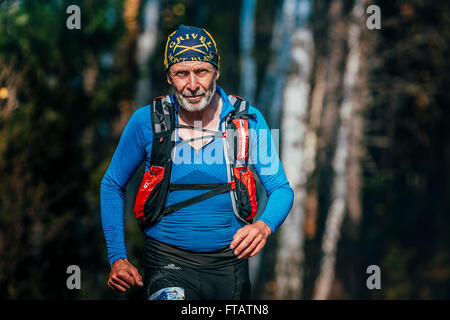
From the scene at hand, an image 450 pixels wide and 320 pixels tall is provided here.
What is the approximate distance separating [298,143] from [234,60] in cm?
1324

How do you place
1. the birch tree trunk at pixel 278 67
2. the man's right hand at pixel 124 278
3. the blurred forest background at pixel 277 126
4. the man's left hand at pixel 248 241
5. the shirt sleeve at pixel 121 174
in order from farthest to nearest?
1. the birch tree trunk at pixel 278 67
2. the blurred forest background at pixel 277 126
3. the shirt sleeve at pixel 121 174
4. the man's right hand at pixel 124 278
5. the man's left hand at pixel 248 241

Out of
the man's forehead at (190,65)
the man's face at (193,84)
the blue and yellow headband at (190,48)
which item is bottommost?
the man's face at (193,84)

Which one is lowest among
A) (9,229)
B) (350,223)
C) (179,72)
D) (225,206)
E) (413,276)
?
(413,276)

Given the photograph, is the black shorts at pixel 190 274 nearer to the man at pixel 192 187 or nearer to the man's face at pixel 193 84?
the man at pixel 192 187

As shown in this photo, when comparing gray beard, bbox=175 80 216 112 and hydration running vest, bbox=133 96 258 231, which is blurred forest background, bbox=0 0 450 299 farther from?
gray beard, bbox=175 80 216 112

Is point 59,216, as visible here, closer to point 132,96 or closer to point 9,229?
point 9,229

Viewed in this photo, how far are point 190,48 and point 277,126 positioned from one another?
788 cm

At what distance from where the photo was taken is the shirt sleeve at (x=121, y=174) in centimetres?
375

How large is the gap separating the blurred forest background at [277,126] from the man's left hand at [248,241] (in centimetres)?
573

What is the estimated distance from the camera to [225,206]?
371cm

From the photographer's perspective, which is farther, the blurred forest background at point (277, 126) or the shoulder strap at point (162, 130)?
the blurred forest background at point (277, 126)

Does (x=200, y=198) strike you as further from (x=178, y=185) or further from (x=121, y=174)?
(x=121, y=174)

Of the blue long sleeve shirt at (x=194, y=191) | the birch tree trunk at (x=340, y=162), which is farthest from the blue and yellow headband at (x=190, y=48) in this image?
the birch tree trunk at (x=340, y=162)
